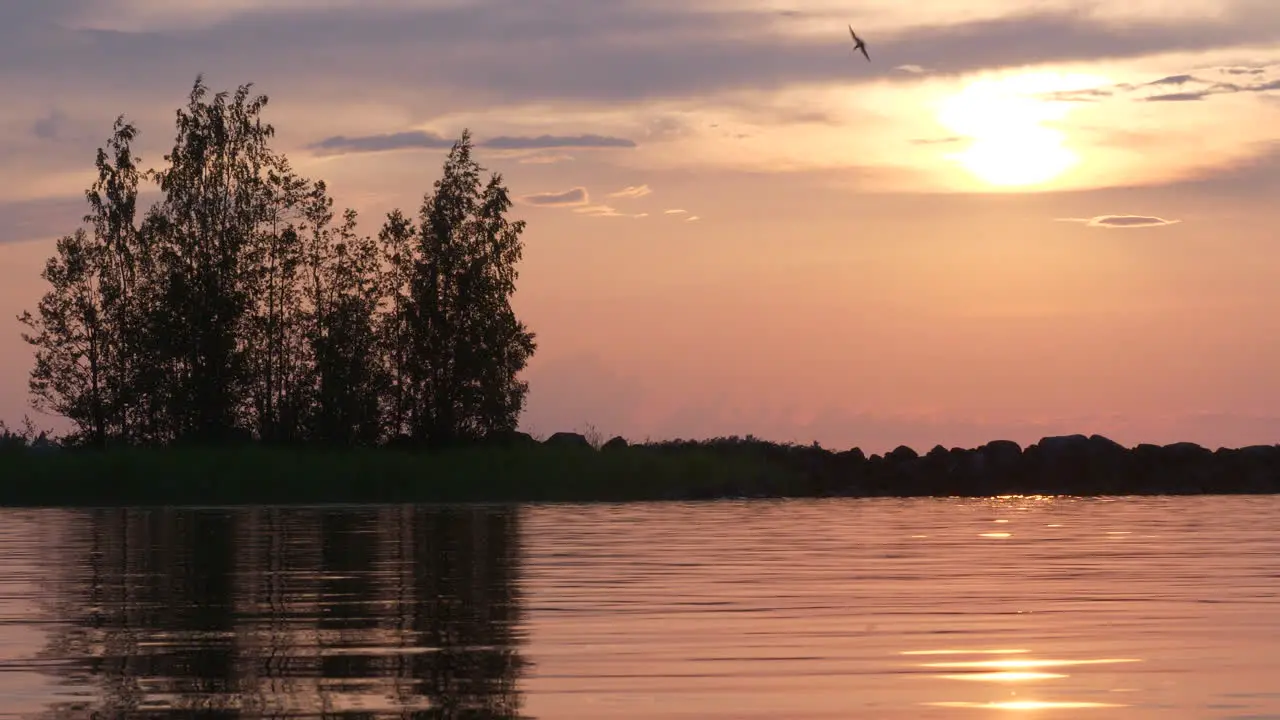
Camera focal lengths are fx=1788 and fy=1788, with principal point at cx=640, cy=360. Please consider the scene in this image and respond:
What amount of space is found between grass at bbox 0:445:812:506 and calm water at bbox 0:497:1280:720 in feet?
86.0

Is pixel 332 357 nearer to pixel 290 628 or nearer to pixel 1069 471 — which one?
pixel 1069 471

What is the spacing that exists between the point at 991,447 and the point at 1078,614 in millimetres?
54694

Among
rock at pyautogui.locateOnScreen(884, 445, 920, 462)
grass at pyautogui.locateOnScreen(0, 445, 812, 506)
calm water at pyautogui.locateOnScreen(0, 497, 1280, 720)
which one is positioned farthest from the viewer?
rock at pyautogui.locateOnScreen(884, 445, 920, 462)

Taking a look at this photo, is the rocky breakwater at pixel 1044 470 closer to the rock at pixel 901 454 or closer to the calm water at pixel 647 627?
the rock at pixel 901 454

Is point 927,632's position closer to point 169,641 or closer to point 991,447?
point 169,641

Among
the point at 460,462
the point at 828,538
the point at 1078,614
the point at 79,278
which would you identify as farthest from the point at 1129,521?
the point at 79,278

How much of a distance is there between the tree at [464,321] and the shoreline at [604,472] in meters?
1.65

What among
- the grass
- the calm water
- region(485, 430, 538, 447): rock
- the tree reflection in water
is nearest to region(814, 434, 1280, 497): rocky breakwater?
the grass

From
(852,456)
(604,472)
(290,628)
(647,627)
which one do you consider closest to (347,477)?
(604,472)

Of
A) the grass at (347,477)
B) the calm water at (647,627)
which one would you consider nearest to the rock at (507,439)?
the grass at (347,477)

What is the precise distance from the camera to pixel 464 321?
7262 cm

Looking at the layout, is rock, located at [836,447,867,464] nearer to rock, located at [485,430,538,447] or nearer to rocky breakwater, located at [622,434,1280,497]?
rocky breakwater, located at [622,434,1280,497]

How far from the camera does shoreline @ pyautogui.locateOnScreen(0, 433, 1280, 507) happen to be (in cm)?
5944

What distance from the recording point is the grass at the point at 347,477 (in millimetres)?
59219
